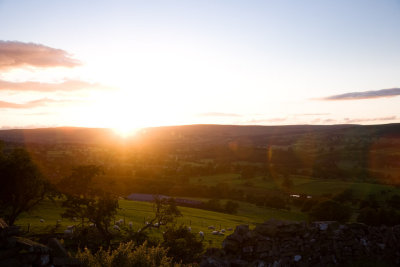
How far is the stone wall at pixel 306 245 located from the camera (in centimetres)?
1400

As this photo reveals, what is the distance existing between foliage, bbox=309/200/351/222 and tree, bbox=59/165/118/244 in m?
36.4

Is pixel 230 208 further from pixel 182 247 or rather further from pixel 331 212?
pixel 182 247

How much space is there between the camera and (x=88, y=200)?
29.8m

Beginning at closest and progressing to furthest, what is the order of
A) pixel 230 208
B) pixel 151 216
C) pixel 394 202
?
pixel 151 216 → pixel 394 202 → pixel 230 208

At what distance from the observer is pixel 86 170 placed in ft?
105

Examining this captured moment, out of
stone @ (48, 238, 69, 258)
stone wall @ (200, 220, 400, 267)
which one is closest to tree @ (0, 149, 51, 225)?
stone @ (48, 238, 69, 258)

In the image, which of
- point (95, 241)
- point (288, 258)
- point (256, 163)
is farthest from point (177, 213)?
point (256, 163)

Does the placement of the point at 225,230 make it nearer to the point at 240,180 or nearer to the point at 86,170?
the point at 86,170

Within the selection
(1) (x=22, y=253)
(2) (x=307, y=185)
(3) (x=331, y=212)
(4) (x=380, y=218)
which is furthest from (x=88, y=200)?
(2) (x=307, y=185)

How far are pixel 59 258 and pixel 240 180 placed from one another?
3758 inches

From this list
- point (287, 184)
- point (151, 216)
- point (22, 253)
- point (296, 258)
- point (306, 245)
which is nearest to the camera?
point (22, 253)

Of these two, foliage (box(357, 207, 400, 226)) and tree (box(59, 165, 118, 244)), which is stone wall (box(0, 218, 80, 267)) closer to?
tree (box(59, 165, 118, 244))

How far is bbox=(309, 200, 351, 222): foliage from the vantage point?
53.0 meters

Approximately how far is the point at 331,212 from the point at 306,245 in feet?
139
